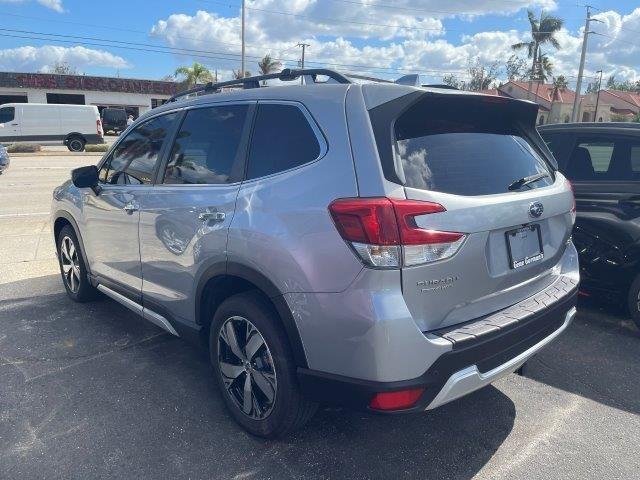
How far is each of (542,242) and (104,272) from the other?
325 centimetres

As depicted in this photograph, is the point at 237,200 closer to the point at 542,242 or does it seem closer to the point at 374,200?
the point at 374,200

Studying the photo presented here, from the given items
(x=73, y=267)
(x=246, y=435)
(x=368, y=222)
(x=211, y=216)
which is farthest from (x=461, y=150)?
(x=73, y=267)

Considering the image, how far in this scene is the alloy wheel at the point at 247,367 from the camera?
2729 mm

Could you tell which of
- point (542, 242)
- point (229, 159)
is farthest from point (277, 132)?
point (542, 242)

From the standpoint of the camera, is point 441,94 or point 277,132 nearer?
point 441,94

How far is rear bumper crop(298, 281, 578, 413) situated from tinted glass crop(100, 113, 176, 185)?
200 centimetres

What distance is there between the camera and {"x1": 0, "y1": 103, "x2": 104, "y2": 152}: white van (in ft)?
84.1

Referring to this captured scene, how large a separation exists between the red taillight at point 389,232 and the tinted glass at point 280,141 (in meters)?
0.43

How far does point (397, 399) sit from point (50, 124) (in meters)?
28.6

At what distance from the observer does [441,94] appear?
2518 mm

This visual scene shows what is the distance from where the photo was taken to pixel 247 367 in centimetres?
286

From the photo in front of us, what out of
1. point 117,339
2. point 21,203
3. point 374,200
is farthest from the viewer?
point 21,203

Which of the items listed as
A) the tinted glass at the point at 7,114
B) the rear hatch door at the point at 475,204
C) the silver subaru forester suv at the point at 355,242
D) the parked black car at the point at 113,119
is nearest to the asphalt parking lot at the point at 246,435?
the silver subaru forester suv at the point at 355,242

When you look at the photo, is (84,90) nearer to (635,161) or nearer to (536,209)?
(635,161)
